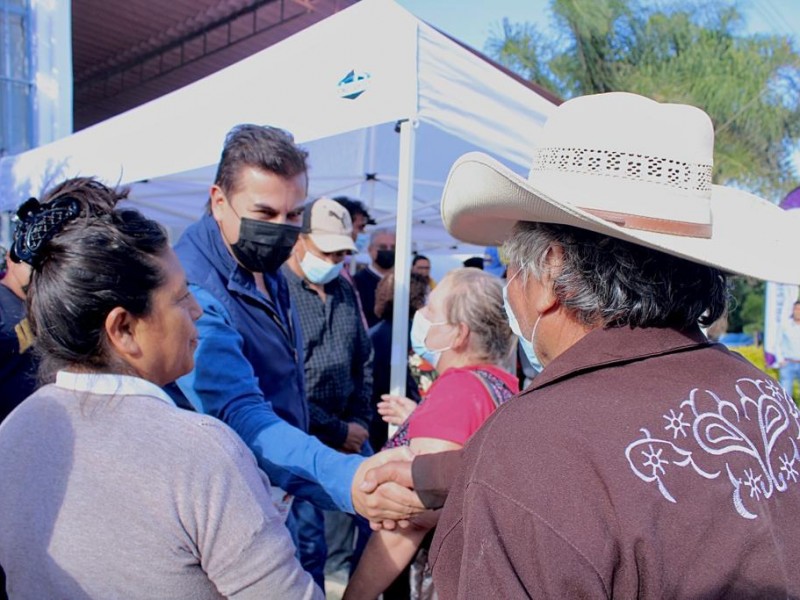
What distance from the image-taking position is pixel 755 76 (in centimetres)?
1936

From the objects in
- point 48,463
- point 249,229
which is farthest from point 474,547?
point 249,229

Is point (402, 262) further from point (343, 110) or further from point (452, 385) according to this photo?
point (452, 385)

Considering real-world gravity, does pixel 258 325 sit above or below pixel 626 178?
below

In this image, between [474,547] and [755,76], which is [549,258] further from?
[755,76]

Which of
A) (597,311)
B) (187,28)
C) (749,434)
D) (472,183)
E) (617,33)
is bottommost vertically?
(749,434)

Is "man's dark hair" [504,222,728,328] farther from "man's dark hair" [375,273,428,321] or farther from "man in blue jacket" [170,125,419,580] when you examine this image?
"man's dark hair" [375,273,428,321]

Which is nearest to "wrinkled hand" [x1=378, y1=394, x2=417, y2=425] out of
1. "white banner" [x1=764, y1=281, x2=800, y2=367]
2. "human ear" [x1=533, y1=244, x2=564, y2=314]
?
"human ear" [x1=533, y1=244, x2=564, y2=314]

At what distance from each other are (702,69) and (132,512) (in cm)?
2166

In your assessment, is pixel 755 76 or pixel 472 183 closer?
pixel 472 183

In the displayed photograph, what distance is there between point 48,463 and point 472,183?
3.21 ft

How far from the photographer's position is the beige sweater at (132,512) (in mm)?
1187

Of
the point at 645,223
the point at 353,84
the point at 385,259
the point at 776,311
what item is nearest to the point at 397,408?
the point at 353,84

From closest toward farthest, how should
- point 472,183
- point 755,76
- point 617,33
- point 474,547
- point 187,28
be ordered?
point 474,547 → point 472,183 → point 187,28 → point 755,76 → point 617,33

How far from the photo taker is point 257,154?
7.36ft
